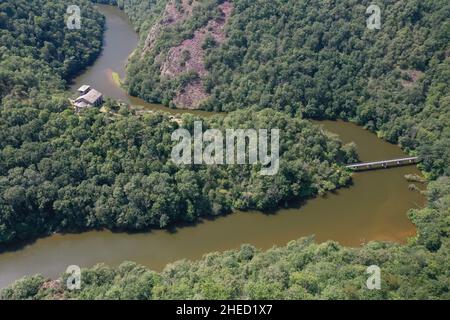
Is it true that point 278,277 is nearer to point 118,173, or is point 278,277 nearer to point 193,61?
point 118,173

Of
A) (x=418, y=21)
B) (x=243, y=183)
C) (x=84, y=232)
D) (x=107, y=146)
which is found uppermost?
(x=418, y=21)

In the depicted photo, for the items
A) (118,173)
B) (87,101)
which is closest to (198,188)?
(118,173)

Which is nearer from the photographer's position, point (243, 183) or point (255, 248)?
point (255, 248)

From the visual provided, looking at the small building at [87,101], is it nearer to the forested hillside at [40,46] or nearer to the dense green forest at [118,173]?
the dense green forest at [118,173]

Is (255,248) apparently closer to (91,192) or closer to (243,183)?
(243,183)

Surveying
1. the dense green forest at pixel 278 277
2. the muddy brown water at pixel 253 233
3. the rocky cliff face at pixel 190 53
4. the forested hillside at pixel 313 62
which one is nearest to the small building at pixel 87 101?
the forested hillside at pixel 313 62

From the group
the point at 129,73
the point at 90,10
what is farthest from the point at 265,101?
the point at 90,10

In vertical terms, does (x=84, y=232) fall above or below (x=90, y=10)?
below
